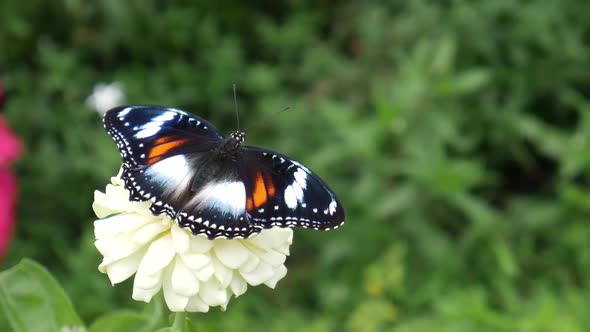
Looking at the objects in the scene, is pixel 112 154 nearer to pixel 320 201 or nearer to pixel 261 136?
pixel 261 136

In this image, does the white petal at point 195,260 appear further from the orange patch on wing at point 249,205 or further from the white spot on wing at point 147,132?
the white spot on wing at point 147,132

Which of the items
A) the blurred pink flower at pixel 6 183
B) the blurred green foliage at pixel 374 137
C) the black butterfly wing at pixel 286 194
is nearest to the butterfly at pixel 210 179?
the black butterfly wing at pixel 286 194

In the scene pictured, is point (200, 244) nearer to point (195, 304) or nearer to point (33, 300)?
point (195, 304)

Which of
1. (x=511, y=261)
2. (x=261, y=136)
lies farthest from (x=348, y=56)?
(x=511, y=261)

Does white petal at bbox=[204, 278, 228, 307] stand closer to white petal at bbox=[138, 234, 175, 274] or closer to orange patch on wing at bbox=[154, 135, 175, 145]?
white petal at bbox=[138, 234, 175, 274]

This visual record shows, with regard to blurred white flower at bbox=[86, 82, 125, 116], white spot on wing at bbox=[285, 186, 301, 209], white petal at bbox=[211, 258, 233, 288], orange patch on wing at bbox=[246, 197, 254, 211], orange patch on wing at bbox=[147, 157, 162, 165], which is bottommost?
white petal at bbox=[211, 258, 233, 288]

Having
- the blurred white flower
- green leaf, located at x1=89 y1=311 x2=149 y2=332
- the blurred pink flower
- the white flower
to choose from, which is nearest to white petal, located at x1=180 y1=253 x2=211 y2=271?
the white flower

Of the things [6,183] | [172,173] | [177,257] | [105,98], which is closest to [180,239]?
[177,257]
